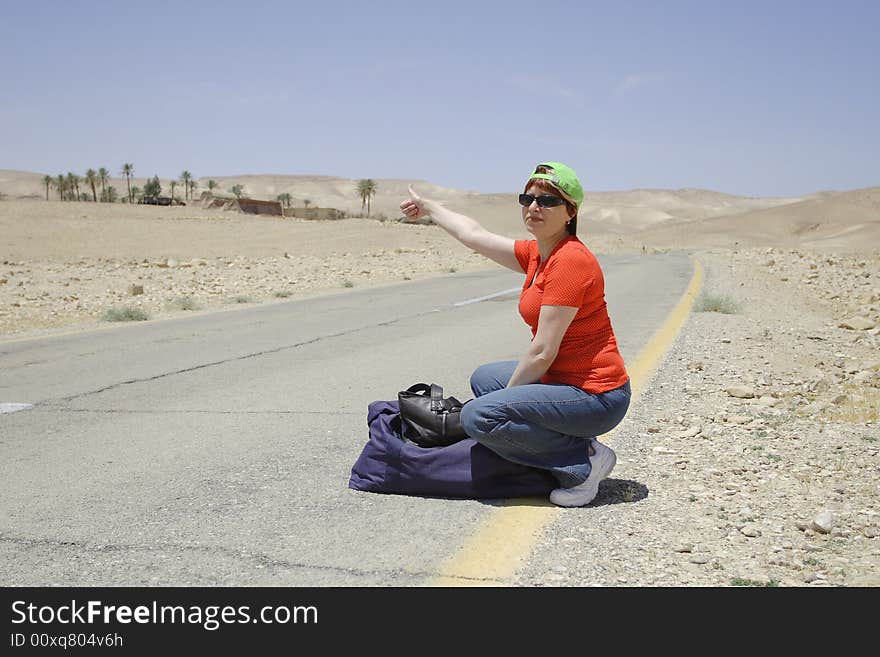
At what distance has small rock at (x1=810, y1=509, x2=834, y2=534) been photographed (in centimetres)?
405

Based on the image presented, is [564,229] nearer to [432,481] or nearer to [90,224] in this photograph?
[432,481]

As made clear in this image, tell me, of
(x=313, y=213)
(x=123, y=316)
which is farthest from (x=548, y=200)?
(x=313, y=213)

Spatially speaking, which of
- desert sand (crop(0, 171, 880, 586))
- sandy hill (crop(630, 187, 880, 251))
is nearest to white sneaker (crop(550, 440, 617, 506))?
desert sand (crop(0, 171, 880, 586))

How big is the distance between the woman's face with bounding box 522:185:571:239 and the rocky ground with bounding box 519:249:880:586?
1.40 metres

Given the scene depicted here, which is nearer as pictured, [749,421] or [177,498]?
[177,498]

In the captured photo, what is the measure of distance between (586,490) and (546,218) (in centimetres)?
138

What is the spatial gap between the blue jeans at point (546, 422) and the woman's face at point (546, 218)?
779 mm

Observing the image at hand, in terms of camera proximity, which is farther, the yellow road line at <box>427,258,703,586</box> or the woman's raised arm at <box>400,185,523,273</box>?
the woman's raised arm at <box>400,185,523,273</box>

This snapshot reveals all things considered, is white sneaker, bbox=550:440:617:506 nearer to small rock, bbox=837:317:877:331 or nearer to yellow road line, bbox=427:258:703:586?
yellow road line, bbox=427:258:703:586

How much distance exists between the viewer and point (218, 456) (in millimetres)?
5602

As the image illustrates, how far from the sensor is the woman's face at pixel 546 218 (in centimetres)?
450

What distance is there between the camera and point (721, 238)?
3661 inches

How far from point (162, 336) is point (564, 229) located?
8743 millimetres

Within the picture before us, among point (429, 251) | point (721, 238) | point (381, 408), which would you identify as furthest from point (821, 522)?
point (721, 238)
